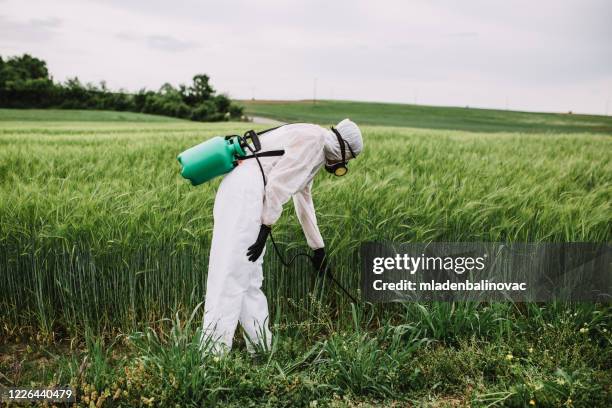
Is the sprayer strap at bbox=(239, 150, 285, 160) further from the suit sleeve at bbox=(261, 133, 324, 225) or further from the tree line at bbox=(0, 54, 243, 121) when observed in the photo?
the tree line at bbox=(0, 54, 243, 121)

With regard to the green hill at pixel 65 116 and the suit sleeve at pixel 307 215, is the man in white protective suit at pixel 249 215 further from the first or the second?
the green hill at pixel 65 116

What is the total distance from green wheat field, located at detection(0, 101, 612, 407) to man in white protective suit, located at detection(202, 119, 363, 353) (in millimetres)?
172

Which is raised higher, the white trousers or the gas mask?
the gas mask

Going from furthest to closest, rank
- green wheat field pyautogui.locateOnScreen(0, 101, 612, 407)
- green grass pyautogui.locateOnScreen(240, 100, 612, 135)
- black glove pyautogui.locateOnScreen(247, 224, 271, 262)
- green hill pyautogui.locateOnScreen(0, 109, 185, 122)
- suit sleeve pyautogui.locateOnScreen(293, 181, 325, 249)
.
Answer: green grass pyautogui.locateOnScreen(240, 100, 612, 135)
green hill pyautogui.locateOnScreen(0, 109, 185, 122)
suit sleeve pyautogui.locateOnScreen(293, 181, 325, 249)
black glove pyautogui.locateOnScreen(247, 224, 271, 262)
green wheat field pyautogui.locateOnScreen(0, 101, 612, 407)

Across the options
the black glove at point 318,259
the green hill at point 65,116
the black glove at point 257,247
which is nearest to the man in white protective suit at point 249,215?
the black glove at point 257,247

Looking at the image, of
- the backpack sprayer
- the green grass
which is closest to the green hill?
the green grass

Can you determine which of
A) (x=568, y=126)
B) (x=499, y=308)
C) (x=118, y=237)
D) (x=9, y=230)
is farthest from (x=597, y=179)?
(x=568, y=126)

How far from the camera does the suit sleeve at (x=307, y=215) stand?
3.11 m

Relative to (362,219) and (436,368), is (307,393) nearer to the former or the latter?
(436,368)

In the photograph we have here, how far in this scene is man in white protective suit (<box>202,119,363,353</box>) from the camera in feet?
8.89

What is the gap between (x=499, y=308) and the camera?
124 inches

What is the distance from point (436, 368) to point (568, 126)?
1991 centimetres

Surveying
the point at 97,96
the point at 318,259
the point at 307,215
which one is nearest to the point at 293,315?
the point at 318,259

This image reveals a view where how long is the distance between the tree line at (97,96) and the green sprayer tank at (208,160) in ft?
52.2
